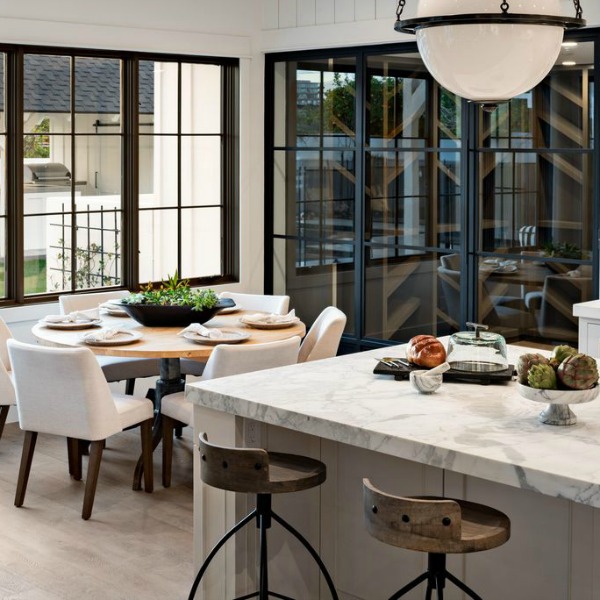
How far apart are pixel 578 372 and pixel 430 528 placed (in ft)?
2.02

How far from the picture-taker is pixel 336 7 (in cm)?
704

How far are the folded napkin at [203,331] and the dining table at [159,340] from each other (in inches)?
1.6

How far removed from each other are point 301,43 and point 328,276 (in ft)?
5.31

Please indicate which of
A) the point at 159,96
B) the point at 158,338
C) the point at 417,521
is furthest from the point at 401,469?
the point at 159,96

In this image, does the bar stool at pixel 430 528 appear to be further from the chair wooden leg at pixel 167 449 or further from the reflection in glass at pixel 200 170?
the reflection in glass at pixel 200 170

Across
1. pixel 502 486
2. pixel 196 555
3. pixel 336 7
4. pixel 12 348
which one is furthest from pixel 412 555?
pixel 336 7

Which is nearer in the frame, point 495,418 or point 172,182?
point 495,418

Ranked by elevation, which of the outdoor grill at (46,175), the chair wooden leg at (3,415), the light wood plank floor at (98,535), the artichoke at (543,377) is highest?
the outdoor grill at (46,175)

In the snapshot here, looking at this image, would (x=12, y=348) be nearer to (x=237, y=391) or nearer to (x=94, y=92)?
(x=237, y=391)

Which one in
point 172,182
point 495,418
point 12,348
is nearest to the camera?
point 495,418

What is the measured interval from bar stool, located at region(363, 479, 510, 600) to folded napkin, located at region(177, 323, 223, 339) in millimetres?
2562

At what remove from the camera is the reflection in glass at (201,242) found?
292 inches

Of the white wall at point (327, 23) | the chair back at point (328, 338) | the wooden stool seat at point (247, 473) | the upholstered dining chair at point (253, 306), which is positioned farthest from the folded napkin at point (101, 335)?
the white wall at point (327, 23)

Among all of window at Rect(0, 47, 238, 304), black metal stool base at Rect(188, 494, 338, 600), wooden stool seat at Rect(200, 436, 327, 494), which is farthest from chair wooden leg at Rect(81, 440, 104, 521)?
window at Rect(0, 47, 238, 304)
